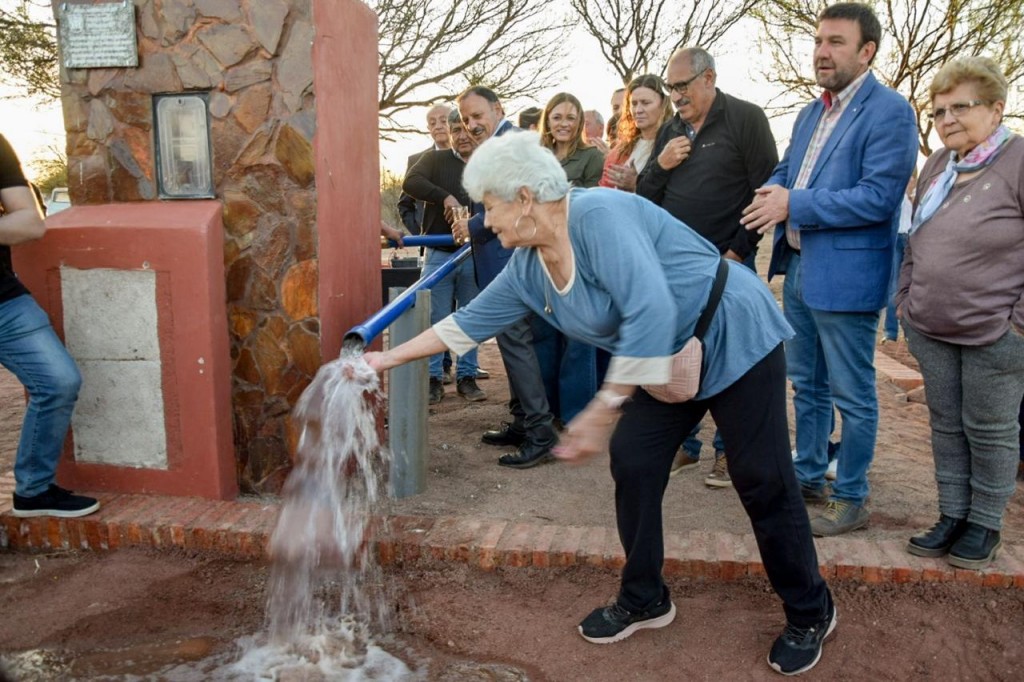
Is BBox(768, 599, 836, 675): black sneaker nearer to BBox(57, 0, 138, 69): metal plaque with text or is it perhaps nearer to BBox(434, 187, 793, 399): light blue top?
BBox(434, 187, 793, 399): light blue top

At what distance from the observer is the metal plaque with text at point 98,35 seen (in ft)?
12.6

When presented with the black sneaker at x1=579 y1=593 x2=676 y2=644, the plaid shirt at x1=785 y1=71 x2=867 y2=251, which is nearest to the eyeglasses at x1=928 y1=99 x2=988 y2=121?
the plaid shirt at x1=785 y1=71 x2=867 y2=251

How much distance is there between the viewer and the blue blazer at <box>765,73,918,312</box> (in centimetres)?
333

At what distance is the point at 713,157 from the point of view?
4094 mm

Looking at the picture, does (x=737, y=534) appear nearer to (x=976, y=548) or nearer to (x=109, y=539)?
(x=976, y=548)

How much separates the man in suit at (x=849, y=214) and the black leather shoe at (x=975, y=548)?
1.41 feet

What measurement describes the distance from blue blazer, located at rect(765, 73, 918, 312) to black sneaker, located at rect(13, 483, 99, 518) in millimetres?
3166

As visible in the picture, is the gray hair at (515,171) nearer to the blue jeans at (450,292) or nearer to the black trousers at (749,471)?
the black trousers at (749,471)

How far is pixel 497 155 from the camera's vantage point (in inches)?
92.1

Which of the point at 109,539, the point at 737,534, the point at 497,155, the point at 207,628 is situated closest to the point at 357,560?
the point at 207,628

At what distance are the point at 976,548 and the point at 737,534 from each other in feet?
2.79

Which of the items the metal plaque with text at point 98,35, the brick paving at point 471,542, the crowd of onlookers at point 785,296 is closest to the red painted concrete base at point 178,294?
the brick paving at point 471,542

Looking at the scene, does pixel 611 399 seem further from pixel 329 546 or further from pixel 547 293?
pixel 329 546

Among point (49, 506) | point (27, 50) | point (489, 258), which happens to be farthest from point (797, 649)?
point (27, 50)
